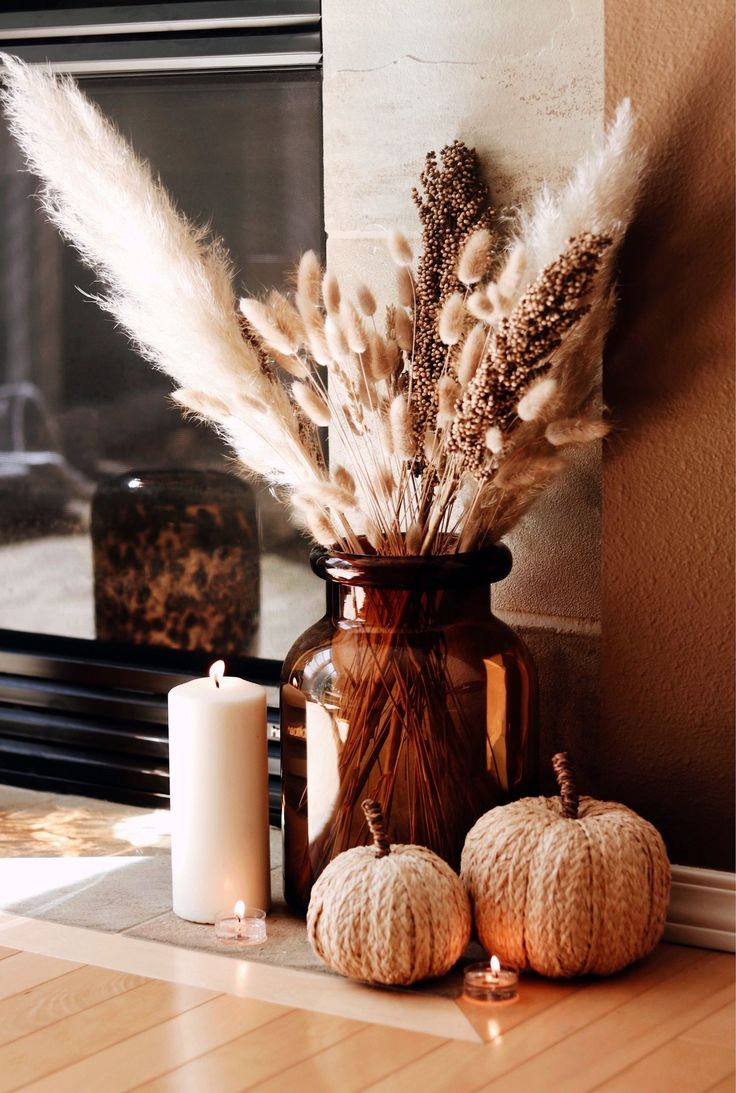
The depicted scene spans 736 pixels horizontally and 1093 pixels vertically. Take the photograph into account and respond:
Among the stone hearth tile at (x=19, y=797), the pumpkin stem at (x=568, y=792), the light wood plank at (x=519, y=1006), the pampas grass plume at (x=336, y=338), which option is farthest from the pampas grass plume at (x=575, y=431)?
the stone hearth tile at (x=19, y=797)

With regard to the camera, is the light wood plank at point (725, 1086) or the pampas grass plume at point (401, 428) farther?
the pampas grass plume at point (401, 428)

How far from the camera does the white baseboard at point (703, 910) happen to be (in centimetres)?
140

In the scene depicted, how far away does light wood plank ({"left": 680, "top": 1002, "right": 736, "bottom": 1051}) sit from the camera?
3.92 ft

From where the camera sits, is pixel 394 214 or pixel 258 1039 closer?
pixel 258 1039

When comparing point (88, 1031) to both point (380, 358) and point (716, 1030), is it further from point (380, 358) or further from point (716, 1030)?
point (380, 358)

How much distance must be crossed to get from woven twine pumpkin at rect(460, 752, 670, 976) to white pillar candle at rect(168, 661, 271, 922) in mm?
267

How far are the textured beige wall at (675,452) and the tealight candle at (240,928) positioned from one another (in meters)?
0.42

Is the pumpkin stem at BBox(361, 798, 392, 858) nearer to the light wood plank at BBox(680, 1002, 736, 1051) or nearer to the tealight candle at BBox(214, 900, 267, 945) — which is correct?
the tealight candle at BBox(214, 900, 267, 945)

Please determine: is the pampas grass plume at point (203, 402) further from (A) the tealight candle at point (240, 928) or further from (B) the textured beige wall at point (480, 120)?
(A) the tealight candle at point (240, 928)

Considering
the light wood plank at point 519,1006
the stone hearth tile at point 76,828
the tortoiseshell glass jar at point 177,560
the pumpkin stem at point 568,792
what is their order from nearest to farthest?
the light wood plank at point 519,1006, the pumpkin stem at point 568,792, the stone hearth tile at point 76,828, the tortoiseshell glass jar at point 177,560

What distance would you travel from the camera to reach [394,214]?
1587mm

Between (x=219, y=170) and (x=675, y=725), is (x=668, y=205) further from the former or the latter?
(x=219, y=170)

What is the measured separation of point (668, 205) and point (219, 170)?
27.5 inches

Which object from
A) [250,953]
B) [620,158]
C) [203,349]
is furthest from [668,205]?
[250,953]
